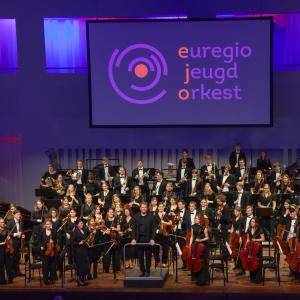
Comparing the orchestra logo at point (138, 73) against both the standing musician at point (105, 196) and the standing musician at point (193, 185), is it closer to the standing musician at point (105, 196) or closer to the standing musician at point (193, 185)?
the standing musician at point (193, 185)

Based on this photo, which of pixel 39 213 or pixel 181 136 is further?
pixel 181 136

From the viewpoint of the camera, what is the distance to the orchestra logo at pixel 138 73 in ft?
55.7

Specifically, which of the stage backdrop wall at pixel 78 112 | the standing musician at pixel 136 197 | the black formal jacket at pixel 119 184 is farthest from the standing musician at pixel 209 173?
the stage backdrop wall at pixel 78 112

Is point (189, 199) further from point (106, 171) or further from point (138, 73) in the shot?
point (138, 73)

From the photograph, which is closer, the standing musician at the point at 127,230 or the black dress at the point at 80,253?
the black dress at the point at 80,253

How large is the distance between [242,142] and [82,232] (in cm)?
641

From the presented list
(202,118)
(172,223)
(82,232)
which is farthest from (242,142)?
(82,232)

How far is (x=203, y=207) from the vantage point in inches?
515

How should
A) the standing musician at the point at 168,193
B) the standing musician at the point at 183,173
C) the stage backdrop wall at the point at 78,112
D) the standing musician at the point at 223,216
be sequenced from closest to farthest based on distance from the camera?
the standing musician at the point at 223,216 < the standing musician at the point at 168,193 < the standing musician at the point at 183,173 < the stage backdrop wall at the point at 78,112

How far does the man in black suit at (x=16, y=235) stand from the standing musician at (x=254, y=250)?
4039 mm

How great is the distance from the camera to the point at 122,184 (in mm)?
15141

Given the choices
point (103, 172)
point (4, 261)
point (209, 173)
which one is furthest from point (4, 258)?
point (209, 173)
